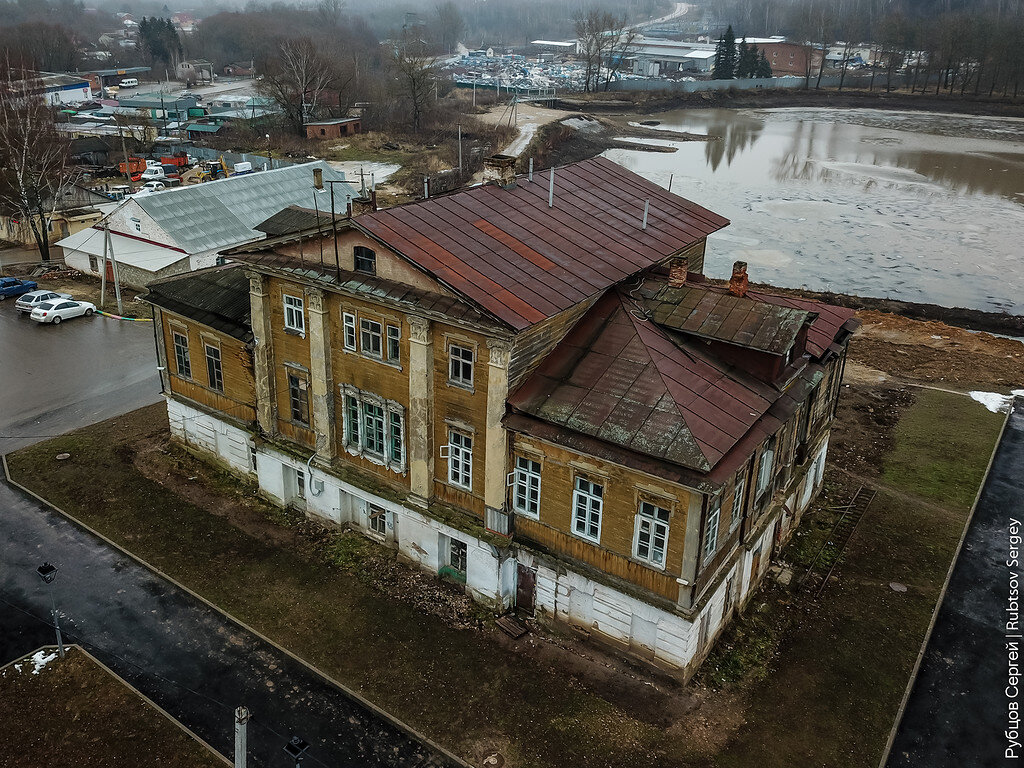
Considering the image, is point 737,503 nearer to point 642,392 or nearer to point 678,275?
point 642,392

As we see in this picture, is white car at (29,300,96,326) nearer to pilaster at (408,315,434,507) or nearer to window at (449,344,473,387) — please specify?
pilaster at (408,315,434,507)

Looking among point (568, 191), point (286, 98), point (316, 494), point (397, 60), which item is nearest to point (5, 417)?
point (316, 494)

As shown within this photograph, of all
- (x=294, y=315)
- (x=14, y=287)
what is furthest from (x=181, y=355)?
(x=14, y=287)

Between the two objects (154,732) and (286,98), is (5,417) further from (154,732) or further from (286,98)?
(286,98)

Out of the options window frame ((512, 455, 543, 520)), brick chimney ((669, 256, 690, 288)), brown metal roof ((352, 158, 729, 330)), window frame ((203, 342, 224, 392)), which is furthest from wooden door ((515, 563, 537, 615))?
window frame ((203, 342, 224, 392))

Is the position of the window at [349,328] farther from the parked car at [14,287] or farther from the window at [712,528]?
the parked car at [14,287]

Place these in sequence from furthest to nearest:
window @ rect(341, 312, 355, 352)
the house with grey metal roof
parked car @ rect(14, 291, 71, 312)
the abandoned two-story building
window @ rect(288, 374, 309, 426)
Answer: the house with grey metal roof < parked car @ rect(14, 291, 71, 312) < window @ rect(288, 374, 309, 426) < window @ rect(341, 312, 355, 352) < the abandoned two-story building
